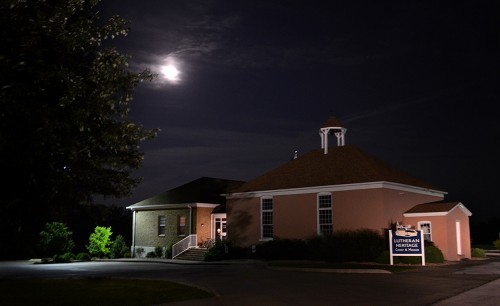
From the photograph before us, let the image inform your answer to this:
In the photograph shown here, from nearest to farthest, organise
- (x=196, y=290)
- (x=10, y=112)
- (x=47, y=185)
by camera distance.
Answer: (x=10, y=112)
(x=47, y=185)
(x=196, y=290)

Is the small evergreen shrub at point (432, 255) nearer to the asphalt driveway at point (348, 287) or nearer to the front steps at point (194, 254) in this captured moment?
the asphalt driveway at point (348, 287)

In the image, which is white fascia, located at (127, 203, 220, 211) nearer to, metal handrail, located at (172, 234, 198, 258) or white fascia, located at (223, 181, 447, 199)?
metal handrail, located at (172, 234, 198, 258)

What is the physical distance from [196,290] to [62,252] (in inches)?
1137

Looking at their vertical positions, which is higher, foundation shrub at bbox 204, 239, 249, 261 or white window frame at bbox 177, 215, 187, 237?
white window frame at bbox 177, 215, 187, 237

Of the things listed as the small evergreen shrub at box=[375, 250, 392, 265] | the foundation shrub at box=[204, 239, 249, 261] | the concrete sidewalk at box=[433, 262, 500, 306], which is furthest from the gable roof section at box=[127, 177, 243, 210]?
the concrete sidewalk at box=[433, 262, 500, 306]

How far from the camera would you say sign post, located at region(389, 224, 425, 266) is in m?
25.4

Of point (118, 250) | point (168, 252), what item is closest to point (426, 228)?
point (168, 252)

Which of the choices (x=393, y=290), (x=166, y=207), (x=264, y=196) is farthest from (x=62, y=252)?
(x=393, y=290)

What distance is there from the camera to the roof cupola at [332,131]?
35.2m

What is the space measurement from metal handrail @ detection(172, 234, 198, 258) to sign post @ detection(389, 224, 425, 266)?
15755 millimetres

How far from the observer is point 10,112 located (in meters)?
9.54

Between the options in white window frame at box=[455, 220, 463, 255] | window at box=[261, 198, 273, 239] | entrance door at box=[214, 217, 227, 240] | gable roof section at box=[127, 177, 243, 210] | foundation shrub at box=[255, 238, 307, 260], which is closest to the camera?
white window frame at box=[455, 220, 463, 255]

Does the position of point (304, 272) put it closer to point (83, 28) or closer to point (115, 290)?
point (115, 290)

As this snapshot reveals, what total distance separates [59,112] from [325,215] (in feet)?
76.3
